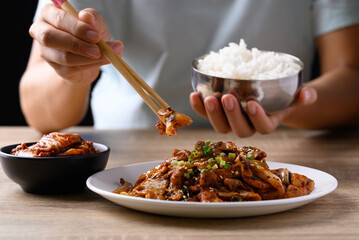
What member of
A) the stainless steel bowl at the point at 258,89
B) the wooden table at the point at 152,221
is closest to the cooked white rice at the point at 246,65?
the stainless steel bowl at the point at 258,89

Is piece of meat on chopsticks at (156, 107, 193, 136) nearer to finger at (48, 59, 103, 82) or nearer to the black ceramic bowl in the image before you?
the black ceramic bowl

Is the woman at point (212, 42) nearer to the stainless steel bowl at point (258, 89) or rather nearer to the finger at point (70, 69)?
the finger at point (70, 69)

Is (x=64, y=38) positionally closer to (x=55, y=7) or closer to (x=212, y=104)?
(x=55, y=7)

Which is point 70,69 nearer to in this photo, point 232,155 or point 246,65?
point 246,65

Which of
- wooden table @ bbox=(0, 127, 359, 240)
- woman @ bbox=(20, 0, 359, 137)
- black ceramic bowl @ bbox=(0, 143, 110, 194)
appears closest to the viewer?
wooden table @ bbox=(0, 127, 359, 240)

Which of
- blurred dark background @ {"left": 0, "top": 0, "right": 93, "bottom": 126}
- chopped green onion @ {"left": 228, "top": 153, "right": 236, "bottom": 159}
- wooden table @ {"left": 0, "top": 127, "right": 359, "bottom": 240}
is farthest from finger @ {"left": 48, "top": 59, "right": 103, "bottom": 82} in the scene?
blurred dark background @ {"left": 0, "top": 0, "right": 93, "bottom": 126}

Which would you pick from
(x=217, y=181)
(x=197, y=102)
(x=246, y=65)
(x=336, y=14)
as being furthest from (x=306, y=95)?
(x=336, y=14)
